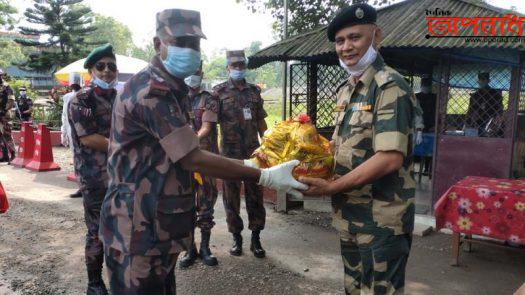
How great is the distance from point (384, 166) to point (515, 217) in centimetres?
278

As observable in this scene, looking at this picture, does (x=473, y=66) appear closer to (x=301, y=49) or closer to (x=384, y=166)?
(x=301, y=49)

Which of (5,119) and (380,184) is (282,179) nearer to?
(380,184)

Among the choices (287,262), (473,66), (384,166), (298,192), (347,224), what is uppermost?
(473,66)

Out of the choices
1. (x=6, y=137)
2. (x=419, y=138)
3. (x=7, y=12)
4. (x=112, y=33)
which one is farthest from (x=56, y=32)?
(x=112, y=33)

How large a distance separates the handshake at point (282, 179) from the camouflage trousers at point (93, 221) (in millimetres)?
1754

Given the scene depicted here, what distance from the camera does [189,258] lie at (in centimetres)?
422

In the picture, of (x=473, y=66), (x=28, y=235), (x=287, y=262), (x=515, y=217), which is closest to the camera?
(x=515, y=217)

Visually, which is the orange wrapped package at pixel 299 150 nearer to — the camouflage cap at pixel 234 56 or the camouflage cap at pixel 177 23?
the camouflage cap at pixel 177 23

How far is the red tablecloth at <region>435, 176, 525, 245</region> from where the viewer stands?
13.0ft

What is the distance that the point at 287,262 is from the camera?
432 centimetres

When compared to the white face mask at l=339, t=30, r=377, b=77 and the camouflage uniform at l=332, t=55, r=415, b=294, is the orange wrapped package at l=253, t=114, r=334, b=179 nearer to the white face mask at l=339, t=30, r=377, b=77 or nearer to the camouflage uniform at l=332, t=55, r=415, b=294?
the camouflage uniform at l=332, t=55, r=415, b=294

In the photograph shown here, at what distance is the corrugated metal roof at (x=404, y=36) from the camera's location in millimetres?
4969

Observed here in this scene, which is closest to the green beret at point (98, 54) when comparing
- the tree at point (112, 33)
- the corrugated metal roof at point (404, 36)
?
the corrugated metal roof at point (404, 36)

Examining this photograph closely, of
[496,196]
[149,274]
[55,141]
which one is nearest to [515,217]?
[496,196]
